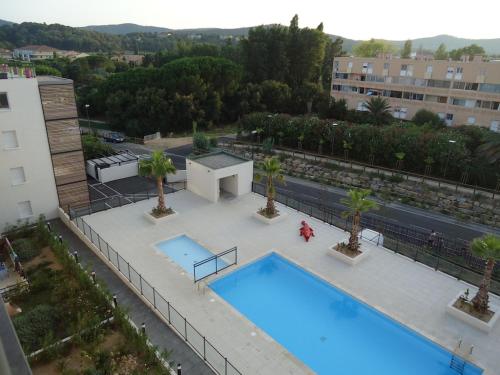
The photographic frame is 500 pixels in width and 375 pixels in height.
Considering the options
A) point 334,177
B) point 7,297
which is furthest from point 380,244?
point 7,297

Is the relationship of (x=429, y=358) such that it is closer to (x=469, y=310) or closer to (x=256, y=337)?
(x=469, y=310)

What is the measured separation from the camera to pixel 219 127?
73750 millimetres

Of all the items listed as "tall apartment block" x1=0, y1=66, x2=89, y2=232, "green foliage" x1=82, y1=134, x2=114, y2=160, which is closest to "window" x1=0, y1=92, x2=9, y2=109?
"tall apartment block" x1=0, y1=66, x2=89, y2=232

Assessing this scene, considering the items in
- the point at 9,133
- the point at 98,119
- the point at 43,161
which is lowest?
the point at 98,119

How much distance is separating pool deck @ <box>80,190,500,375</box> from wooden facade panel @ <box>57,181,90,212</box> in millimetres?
2508

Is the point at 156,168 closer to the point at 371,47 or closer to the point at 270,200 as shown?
the point at 270,200

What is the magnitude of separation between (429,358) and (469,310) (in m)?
3.74

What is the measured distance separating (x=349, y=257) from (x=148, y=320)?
12.4 meters

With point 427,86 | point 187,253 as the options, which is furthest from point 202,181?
point 427,86

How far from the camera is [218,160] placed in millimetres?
32188

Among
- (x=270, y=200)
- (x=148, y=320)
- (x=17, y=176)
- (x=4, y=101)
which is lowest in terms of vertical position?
(x=148, y=320)

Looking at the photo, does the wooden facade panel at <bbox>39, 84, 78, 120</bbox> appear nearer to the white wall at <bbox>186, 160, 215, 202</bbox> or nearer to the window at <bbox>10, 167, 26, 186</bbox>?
the window at <bbox>10, 167, 26, 186</bbox>

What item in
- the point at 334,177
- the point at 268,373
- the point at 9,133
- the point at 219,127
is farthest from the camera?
the point at 219,127

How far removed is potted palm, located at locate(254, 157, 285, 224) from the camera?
87.9ft
